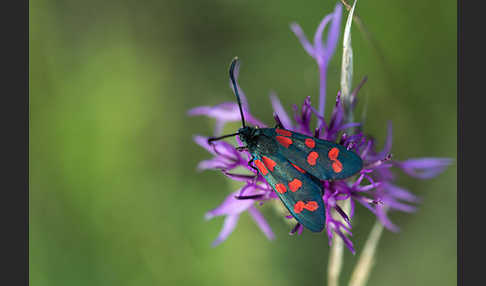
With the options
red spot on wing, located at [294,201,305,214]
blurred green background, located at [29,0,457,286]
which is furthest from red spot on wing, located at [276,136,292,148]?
blurred green background, located at [29,0,457,286]

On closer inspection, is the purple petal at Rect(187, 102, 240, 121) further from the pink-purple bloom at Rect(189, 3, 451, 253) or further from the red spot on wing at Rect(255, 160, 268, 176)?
the red spot on wing at Rect(255, 160, 268, 176)

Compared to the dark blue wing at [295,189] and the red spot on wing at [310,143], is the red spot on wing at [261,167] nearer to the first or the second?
the dark blue wing at [295,189]

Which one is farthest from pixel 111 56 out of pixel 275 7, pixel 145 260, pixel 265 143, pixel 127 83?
pixel 265 143

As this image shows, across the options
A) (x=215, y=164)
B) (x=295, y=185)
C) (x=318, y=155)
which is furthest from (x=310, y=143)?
(x=215, y=164)

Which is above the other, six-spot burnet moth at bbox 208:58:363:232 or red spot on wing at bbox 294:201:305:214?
six-spot burnet moth at bbox 208:58:363:232

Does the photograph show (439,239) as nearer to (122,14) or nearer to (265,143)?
(265,143)

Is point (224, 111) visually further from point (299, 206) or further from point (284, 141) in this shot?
point (299, 206)

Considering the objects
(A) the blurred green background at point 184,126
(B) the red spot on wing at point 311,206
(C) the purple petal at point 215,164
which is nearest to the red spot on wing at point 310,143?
(B) the red spot on wing at point 311,206
